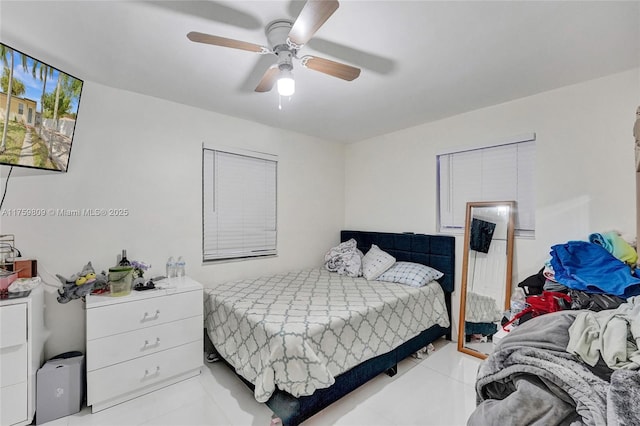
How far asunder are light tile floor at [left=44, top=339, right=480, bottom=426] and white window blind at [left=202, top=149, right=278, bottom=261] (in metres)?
1.22

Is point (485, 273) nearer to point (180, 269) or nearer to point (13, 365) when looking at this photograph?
point (180, 269)

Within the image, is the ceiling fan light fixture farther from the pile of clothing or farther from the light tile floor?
the light tile floor

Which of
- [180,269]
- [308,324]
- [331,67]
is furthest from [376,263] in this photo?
[331,67]

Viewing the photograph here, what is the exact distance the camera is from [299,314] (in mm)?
2066

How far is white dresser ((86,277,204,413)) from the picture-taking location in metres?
1.96

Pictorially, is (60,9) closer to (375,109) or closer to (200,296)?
(200,296)

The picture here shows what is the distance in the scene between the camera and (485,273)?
281 cm

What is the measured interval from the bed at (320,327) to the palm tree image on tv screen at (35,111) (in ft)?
5.37

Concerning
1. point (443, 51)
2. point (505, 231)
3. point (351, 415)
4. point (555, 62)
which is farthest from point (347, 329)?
point (555, 62)

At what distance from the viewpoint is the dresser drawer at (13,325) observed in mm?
1671

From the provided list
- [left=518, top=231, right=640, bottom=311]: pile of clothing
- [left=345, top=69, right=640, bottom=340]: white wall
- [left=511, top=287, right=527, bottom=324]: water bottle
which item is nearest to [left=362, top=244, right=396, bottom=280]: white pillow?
[left=345, top=69, right=640, bottom=340]: white wall

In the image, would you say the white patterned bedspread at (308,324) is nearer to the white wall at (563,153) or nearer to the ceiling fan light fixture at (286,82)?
the white wall at (563,153)

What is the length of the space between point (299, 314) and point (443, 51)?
2.06 m

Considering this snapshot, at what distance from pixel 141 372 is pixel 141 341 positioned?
228mm
